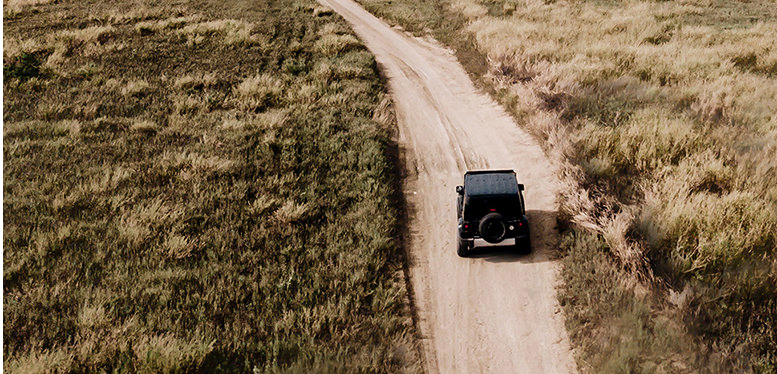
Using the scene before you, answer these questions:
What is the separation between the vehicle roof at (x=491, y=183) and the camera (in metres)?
9.91

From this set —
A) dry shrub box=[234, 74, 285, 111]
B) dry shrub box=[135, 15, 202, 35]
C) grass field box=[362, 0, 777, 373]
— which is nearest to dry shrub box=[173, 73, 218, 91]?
dry shrub box=[234, 74, 285, 111]

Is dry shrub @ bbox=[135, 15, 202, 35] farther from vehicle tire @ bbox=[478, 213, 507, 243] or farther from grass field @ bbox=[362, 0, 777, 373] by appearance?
vehicle tire @ bbox=[478, 213, 507, 243]

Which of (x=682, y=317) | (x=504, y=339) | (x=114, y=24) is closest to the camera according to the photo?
(x=682, y=317)

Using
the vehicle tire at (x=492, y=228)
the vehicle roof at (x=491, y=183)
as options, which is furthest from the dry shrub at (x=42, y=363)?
the vehicle roof at (x=491, y=183)

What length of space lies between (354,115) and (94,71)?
11780mm

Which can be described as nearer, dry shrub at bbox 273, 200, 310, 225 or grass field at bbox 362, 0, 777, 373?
grass field at bbox 362, 0, 777, 373

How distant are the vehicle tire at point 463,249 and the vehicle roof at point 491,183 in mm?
1060

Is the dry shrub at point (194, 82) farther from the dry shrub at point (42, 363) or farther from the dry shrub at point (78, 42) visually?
the dry shrub at point (42, 363)

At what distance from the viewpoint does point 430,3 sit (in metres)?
35.2

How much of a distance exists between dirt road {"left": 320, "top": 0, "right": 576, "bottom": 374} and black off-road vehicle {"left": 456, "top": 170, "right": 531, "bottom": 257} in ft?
1.63

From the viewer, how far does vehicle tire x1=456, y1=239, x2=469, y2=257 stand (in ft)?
31.9

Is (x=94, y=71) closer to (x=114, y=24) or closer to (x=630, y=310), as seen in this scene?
→ (x=114, y=24)

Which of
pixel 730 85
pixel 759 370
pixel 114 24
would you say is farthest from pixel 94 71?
pixel 730 85

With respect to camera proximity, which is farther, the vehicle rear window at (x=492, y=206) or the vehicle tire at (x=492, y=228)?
the vehicle rear window at (x=492, y=206)
